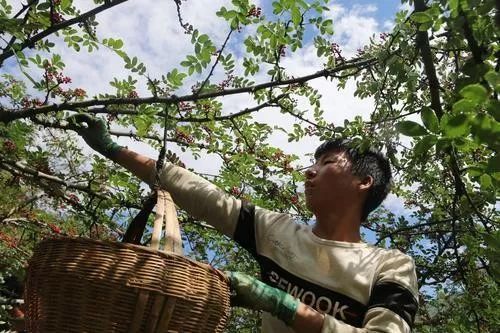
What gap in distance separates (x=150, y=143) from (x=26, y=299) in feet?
8.07

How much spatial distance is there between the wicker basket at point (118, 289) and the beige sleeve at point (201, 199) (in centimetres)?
75

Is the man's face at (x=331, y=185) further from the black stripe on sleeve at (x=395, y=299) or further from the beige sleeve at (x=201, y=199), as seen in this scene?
the black stripe on sleeve at (x=395, y=299)

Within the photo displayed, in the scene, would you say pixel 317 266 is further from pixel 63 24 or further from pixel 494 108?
pixel 63 24

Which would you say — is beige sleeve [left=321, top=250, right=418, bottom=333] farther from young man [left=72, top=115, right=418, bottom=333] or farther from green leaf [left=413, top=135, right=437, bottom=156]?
green leaf [left=413, top=135, right=437, bottom=156]

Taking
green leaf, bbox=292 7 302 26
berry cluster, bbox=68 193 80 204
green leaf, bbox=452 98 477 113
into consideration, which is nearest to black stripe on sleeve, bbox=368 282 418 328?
green leaf, bbox=452 98 477 113

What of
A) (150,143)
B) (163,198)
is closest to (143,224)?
(163,198)

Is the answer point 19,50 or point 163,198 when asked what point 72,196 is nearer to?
point 19,50

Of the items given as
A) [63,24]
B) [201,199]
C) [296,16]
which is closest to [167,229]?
[201,199]

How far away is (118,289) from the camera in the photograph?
1143 mm

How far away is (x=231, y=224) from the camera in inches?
78.7

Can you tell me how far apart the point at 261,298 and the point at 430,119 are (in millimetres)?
719

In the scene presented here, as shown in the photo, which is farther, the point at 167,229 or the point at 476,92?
the point at 167,229

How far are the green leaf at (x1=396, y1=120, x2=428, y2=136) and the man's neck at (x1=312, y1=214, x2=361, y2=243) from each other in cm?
104

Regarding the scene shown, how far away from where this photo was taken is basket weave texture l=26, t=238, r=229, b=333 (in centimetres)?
114
